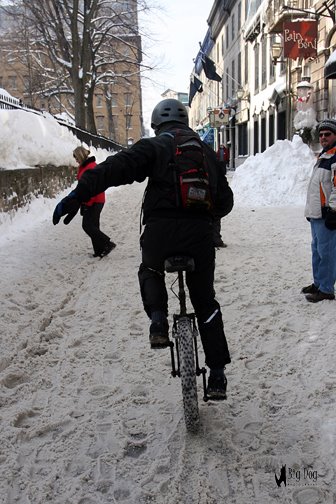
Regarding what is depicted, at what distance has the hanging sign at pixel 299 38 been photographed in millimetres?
17141

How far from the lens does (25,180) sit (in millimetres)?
10164

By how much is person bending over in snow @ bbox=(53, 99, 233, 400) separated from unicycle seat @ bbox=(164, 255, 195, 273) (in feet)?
0.20

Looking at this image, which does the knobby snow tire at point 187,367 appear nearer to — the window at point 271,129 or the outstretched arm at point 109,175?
the outstretched arm at point 109,175

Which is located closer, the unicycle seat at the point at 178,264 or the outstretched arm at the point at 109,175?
the outstretched arm at the point at 109,175

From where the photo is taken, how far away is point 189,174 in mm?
2820

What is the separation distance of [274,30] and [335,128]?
59.2 feet

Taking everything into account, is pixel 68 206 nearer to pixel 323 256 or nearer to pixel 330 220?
pixel 330 220

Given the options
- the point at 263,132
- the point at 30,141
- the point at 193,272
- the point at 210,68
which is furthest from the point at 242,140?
the point at 193,272

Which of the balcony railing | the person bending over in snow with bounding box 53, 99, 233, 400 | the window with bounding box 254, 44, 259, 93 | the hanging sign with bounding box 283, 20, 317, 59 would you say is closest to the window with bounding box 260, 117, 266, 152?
the window with bounding box 254, 44, 259, 93

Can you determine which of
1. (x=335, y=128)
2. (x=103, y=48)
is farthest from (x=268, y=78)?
(x=335, y=128)

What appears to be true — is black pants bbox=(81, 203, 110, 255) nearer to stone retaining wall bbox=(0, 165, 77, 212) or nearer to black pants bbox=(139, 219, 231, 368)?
stone retaining wall bbox=(0, 165, 77, 212)

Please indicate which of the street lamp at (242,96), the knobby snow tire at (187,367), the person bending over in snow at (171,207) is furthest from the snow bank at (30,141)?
the street lamp at (242,96)

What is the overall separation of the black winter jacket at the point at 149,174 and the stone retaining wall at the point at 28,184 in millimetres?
6469

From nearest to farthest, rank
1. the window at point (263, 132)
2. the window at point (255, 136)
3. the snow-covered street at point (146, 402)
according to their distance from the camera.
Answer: the snow-covered street at point (146, 402), the window at point (263, 132), the window at point (255, 136)
